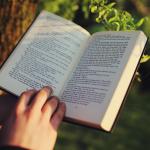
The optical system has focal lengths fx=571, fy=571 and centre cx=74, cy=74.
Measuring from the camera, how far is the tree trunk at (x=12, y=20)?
279cm

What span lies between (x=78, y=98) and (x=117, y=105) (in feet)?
0.57

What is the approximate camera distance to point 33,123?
6.00ft

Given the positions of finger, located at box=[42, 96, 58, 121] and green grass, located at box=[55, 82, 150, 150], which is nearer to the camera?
finger, located at box=[42, 96, 58, 121]

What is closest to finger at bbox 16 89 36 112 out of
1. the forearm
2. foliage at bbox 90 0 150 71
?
the forearm

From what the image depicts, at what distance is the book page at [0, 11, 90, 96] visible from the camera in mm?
2115

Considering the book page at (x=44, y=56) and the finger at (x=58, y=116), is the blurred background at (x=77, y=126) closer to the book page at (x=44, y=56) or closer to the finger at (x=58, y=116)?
the book page at (x=44, y=56)

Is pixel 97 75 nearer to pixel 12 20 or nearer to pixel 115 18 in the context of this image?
pixel 115 18

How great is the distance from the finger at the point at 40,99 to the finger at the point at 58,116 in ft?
0.20

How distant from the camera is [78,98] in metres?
2.03

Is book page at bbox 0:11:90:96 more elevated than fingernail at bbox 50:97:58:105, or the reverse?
book page at bbox 0:11:90:96

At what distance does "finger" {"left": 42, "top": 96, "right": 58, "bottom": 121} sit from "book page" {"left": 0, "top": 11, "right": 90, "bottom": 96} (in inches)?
6.8

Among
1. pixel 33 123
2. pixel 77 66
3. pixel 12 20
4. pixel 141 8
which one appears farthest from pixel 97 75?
pixel 141 8

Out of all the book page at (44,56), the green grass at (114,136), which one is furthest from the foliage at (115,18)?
the green grass at (114,136)

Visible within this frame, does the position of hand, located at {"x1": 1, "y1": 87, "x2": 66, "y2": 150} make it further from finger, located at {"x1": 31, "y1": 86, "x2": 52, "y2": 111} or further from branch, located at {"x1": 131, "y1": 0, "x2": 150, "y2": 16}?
branch, located at {"x1": 131, "y1": 0, "x2": 150, "y2": 16}
